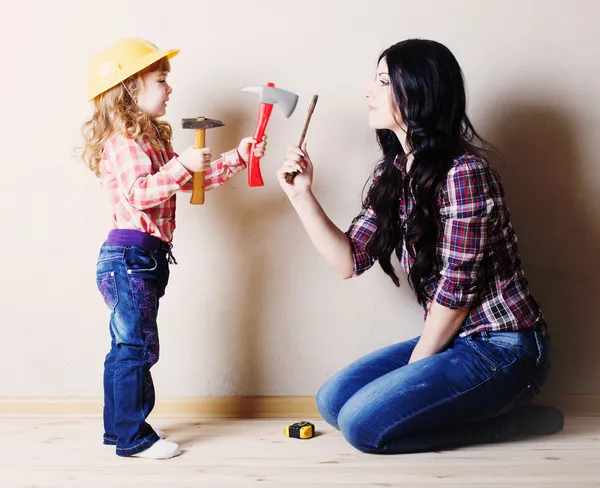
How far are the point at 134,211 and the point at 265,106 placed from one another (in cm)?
43

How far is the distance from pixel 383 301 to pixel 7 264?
1.10m

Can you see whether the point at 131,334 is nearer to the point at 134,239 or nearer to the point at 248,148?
the point at 134,239

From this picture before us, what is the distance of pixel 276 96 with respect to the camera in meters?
1.93

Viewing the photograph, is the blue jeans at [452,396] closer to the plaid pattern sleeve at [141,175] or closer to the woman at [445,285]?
the woman at [445,285]

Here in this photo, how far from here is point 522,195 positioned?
221cm

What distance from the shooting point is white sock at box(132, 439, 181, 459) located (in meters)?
1.85

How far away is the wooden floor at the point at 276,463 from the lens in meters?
1.69

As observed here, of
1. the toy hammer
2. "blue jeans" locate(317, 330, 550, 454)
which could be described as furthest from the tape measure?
the toy hammer

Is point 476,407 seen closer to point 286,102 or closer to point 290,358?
point 290,358

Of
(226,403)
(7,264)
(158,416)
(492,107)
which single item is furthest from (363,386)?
(7,264)

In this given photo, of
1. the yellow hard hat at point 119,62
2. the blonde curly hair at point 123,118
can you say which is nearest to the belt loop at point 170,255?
the blonde curly hair at point 123,118

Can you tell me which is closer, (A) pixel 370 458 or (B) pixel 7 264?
(A) pixel 370 458

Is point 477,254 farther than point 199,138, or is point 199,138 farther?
point 199,138

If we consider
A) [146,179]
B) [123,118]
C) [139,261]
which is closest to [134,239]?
[139,261]
